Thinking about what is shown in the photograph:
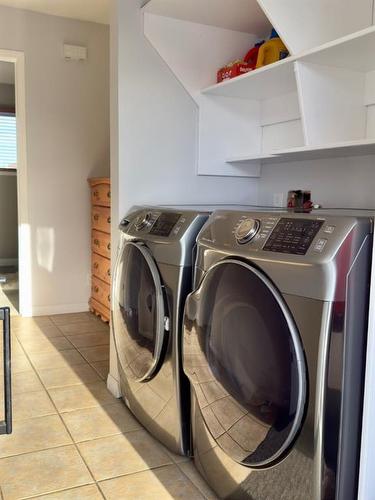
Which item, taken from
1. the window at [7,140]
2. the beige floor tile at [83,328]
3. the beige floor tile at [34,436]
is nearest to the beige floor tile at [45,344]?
the beige floor tile at [83,328]

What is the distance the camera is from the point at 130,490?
1.67 m

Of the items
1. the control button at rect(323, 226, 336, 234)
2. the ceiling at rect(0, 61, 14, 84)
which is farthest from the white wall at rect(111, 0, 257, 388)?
the ceiling at rect(0, 61, 14, 84)

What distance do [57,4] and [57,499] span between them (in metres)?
3.14

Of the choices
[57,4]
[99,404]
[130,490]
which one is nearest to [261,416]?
[130,490]

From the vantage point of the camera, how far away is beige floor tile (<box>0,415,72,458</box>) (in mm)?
1927

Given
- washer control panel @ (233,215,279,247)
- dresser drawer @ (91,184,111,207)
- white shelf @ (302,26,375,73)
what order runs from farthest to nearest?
dresser drawer @ (91,184,111,207) → white shelf @ (302,26,375,73) → washer control panel @ (233,215,279,247)

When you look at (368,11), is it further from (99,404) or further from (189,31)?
(99,404)

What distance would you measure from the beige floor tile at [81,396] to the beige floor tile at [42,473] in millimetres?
377

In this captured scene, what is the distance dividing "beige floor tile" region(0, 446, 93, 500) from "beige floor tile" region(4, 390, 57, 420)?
0.34m

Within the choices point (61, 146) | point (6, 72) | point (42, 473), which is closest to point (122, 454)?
point (42, 473)

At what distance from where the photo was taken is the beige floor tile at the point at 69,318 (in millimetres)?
3684

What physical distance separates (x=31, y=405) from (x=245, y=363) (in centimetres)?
131

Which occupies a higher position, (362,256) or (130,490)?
(362,256)

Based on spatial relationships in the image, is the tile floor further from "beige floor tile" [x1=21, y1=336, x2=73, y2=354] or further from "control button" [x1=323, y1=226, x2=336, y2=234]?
"control button" [x1=323, y1=226, x2=336, y2=234]
